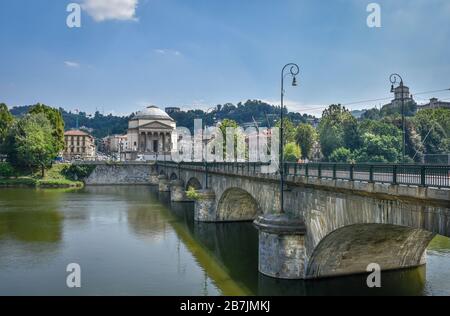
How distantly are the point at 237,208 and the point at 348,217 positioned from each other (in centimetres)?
2387

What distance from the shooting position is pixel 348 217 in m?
16.8

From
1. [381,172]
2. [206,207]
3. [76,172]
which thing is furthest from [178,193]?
[381,172]

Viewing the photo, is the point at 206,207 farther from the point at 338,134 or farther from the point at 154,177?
the point at 154,177

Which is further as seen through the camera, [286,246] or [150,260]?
[150,260]

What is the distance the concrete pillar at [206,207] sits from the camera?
40.0 metres

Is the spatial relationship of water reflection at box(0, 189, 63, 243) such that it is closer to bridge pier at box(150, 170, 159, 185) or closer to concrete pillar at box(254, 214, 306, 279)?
concrete pillar at box(254, 214, 306, 279)

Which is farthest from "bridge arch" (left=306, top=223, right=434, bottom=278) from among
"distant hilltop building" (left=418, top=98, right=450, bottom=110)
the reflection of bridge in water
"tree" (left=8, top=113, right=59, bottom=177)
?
"distant hilltop building" (left=418, top=98, right=450, bottom=110)

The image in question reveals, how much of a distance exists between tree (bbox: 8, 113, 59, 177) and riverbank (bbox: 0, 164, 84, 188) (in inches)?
75.9

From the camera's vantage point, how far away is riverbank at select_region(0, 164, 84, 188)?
3221 inches

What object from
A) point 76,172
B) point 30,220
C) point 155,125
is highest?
point 155,125
